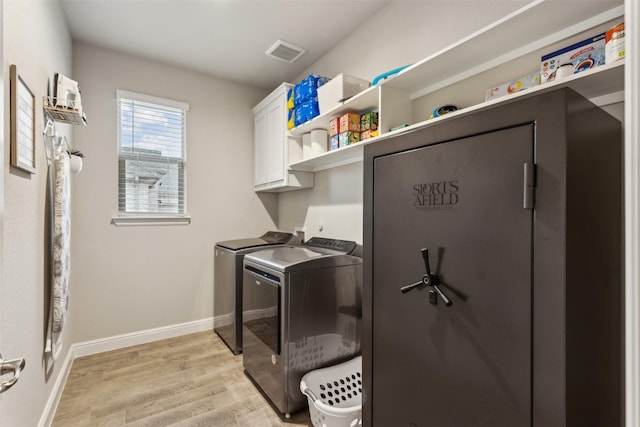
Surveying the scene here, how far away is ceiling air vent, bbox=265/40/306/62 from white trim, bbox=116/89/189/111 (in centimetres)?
105

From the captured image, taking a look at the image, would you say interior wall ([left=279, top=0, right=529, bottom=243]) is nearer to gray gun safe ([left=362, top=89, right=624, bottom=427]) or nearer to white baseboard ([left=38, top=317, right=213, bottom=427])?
gray gun safe ([left=362, top=89, right=624, bottom=427])

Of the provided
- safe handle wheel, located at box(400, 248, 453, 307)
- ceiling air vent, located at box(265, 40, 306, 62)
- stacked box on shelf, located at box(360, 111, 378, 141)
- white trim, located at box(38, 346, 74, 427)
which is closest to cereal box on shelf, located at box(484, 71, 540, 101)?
stacked box on shelf, located at box(360, 111, 378, 141)

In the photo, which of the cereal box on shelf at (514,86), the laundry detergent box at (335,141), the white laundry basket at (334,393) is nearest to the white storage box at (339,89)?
the laundry detergent box at (335,141)

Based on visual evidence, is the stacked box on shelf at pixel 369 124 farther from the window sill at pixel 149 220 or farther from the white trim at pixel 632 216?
the window sill at pixel 149 220

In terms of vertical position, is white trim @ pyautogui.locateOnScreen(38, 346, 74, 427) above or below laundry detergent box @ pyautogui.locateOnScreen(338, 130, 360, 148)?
below

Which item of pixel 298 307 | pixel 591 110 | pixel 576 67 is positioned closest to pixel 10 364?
pixel 298 307

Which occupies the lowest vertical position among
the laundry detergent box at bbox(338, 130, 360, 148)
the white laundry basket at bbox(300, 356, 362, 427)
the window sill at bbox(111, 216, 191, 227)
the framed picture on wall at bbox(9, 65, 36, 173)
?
the white laundry basket at bbox(300, 356, 362, 427)

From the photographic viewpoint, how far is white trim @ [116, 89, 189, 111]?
285 cm

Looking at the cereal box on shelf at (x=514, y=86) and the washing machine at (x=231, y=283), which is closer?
the cereal box on shelf at (x=514, y=86)

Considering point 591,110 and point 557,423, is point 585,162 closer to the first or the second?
point 591,110

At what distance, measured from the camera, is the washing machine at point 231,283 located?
2.72 m

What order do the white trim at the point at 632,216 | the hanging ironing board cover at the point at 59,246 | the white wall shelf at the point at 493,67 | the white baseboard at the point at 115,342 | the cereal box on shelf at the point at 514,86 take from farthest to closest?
the white baseboard at the point at 115,342, the hanging ironing board cover at the point at 59,246, the cereal box on shelf at the point at 514,86, the white wall shelf at the point at 493,67, the white trim at the point at 632,216

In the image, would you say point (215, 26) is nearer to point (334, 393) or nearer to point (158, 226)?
point (158, 226)

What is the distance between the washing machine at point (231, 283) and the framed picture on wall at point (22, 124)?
157 centimetres
